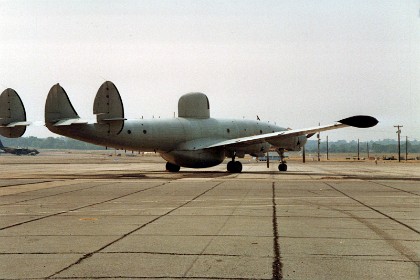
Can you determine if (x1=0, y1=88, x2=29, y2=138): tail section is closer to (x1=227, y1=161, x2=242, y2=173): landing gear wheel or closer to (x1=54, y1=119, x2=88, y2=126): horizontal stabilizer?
(x1=54, y1=119, x2=88, y2=126): horizontal stabilizer

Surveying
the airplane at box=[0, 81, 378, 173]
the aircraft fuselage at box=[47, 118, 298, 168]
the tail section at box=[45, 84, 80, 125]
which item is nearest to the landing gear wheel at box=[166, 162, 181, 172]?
the airplane at box=[0, 81, 378, 173]

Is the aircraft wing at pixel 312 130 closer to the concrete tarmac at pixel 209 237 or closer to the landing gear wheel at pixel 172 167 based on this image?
the landing gear wheel at pixel 172 167

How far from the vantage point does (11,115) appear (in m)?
34.5

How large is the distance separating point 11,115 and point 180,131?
1256cm

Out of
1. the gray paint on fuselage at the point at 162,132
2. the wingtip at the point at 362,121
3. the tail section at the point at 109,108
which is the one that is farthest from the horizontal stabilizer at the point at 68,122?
the wingtip at the point at 362,121

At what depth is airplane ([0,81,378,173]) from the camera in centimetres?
3212

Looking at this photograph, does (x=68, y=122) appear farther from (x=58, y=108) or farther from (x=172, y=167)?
(x=172, y=167)

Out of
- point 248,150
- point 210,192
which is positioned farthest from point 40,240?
point 248,150

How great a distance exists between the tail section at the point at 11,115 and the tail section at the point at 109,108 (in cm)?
574

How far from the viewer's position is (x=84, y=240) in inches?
392

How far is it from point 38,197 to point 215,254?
483 inches

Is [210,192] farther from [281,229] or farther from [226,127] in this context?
[226,127]

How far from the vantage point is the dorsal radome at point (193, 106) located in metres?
43.1

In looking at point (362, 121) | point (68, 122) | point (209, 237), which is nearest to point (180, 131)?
point (68, 122)
